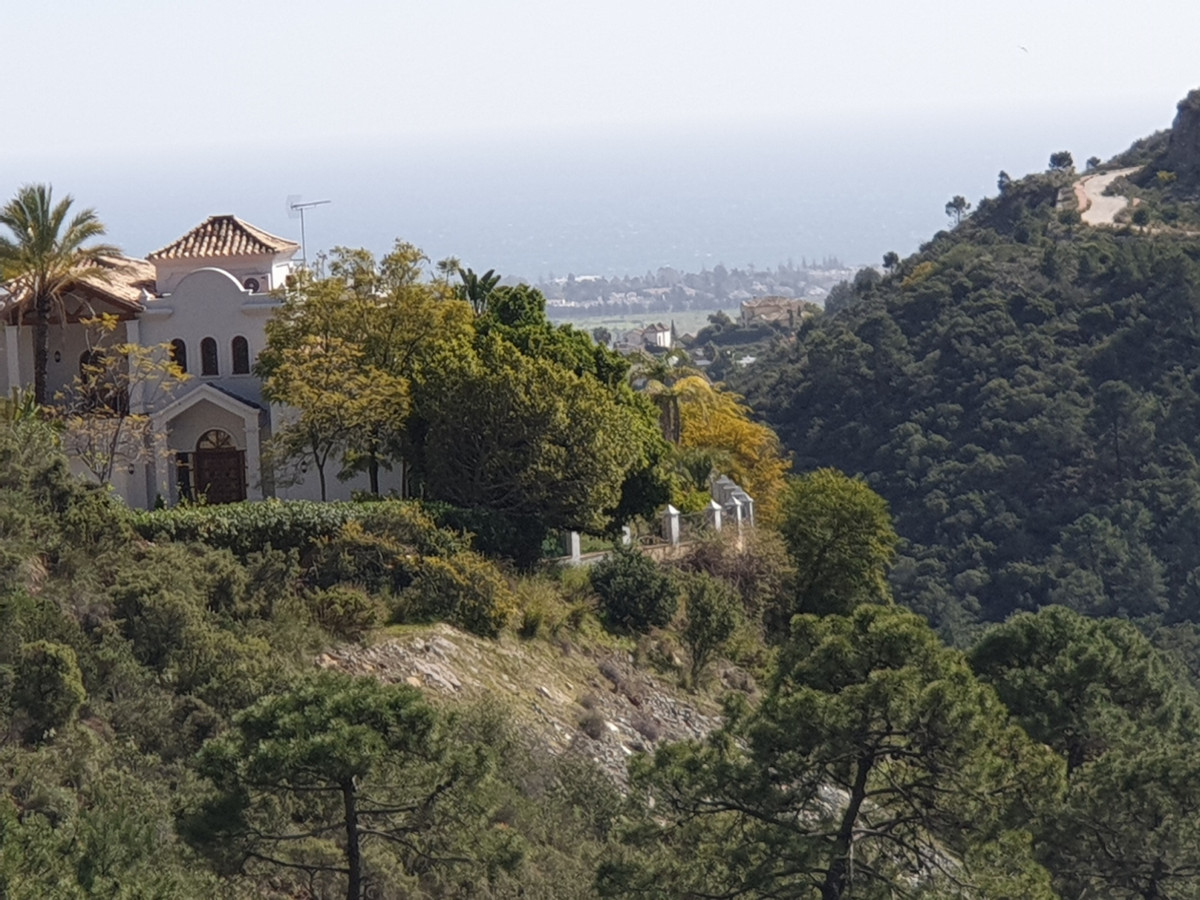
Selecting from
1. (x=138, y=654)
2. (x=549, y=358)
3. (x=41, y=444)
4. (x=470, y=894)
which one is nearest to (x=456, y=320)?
(x=549, y=358)

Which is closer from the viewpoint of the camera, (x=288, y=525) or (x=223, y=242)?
(x=288, y=525)

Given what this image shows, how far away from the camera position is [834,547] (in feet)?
115

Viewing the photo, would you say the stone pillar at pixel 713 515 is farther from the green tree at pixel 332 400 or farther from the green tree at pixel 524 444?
the green tree at pixel 332 400

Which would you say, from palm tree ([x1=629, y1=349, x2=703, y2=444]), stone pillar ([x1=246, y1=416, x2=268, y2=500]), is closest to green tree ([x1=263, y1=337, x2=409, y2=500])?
stone pillar ([x1=246, y1=416, x2=268, y2=500])

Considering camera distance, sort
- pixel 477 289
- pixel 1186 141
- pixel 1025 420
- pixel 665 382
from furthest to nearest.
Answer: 1. pixel 1186 141
2. pixel 1025 420
3. pixel 665 382
4. pixel 477 289

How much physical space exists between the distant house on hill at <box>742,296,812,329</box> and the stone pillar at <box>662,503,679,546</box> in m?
88.8

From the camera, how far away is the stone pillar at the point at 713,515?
34938 mm

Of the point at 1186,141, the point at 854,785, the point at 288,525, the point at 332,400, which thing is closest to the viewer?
the point at 854,785

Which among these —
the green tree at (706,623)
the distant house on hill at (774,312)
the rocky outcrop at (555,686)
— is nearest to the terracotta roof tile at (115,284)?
the rocky outcrop at (555,686)

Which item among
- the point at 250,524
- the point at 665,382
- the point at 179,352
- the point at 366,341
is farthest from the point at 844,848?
the point at 665,382

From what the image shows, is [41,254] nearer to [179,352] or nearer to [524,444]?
[179,352]

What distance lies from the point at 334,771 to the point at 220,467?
18.6 meters

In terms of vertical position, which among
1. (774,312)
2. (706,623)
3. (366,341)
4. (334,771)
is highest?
(366,341)

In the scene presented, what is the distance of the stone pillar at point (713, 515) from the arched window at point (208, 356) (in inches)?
348
